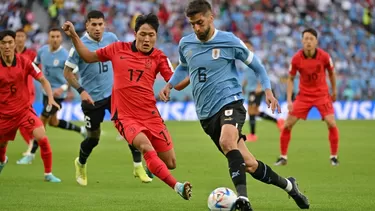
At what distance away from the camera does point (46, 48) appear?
18.0 meters

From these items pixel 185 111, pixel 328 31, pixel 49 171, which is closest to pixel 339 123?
pixel 185 111

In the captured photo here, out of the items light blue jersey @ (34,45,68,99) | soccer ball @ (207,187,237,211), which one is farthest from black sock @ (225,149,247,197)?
light blue jersey @ (34,45,68,99)

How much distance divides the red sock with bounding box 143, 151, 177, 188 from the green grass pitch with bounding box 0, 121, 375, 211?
593 millimetres

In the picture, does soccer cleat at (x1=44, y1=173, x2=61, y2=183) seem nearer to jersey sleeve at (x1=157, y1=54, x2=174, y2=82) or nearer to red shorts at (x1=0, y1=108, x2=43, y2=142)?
A: red shorts at (x1=0, y1=108, x2=43, y2=142)

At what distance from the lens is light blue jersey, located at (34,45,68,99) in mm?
17906

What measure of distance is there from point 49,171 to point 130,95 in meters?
2.89

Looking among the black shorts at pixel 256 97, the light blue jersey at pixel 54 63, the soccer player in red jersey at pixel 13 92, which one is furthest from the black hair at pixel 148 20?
the black shorts at pixel 256 97

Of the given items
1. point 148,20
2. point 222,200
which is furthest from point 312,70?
point 222,200

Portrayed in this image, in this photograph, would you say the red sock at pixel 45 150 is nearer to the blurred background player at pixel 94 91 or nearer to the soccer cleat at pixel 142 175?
the blurred background player at pixel 94 91

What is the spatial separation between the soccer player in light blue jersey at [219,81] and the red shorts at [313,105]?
6353mm

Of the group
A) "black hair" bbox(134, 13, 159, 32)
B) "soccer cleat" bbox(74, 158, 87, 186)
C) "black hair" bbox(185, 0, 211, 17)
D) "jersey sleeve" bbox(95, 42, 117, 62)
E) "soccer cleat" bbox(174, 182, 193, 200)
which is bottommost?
"soccer cleat" bbox(74, 158, 87, 186)

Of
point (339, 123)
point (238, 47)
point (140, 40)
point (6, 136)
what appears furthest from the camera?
point (339, 123)

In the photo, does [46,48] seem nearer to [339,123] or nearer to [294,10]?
[339,123]

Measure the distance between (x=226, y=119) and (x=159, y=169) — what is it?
94 centimetres
